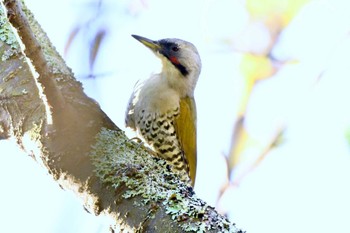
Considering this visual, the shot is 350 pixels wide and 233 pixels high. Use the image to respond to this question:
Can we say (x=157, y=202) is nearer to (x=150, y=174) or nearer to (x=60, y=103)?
(x=150, y=174)

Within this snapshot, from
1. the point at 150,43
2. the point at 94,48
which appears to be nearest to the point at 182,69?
the point at 150,43

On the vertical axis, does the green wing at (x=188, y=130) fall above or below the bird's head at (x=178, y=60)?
below

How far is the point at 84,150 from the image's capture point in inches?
81.6

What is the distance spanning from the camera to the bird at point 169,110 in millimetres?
3891

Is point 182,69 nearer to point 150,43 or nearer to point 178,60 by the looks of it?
point 178,60

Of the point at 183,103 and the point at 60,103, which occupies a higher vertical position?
the point at 183,103

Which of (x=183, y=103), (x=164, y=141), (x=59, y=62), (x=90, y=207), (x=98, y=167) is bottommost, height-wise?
(x=90, y=207)

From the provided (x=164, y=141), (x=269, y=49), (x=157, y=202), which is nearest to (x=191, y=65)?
(x=164, y=141)

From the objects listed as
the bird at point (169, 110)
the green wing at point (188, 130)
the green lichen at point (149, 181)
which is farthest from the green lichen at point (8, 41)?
the green wing at point (188, 130)

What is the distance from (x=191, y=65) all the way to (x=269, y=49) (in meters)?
1.32

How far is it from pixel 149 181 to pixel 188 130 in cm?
222

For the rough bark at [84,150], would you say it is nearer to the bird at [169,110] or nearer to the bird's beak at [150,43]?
the bird at [169,110]

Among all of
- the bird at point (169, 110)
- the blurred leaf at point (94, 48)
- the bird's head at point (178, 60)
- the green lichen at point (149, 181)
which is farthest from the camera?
the bird's head at point (178, 60)

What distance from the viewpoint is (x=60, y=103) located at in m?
1.99
